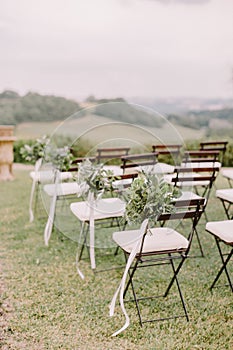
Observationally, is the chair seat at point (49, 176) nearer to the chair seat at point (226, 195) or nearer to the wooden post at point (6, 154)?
the chair seat at point (226, 195)

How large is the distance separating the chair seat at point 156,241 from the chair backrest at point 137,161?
725 mm

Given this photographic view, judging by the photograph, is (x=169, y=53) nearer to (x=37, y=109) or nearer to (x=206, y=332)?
(x=37, y=109)

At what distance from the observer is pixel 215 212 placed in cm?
538

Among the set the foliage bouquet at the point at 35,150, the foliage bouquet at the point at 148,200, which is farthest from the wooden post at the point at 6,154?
the foliage bouquet at the point at 148,200

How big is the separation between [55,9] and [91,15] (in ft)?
2.96

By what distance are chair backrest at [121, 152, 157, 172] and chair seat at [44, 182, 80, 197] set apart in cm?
52

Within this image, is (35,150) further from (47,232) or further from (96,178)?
(96,178)

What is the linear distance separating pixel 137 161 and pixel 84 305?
4.61ft

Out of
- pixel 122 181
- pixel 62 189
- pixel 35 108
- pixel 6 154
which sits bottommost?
pixel 6 154

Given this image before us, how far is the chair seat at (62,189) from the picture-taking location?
13.6ft

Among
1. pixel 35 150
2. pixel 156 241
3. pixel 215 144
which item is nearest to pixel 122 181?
pixel 156 241

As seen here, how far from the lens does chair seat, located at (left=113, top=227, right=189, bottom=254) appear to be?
285 centimetres

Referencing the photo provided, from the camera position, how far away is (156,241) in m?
2.90

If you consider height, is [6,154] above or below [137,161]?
below
